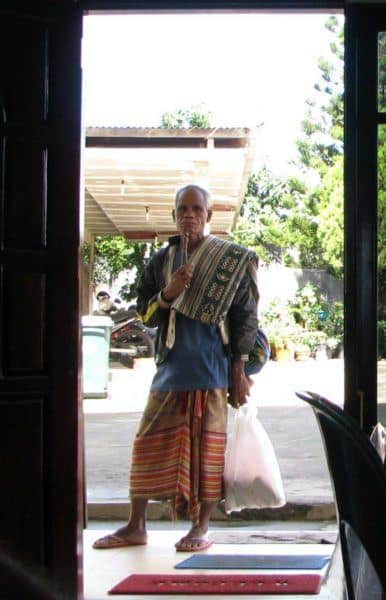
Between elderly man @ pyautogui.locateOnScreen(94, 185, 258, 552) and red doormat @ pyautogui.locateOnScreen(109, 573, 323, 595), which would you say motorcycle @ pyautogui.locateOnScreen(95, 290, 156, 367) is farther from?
red doormat @ pyautogui.locateOnScreen(109, 573, 323, 595)

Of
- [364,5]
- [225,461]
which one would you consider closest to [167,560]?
[225,461]

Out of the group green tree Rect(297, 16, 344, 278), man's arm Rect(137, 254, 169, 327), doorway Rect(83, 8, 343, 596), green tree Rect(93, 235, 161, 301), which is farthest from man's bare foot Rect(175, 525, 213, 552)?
green tree Rect(93, 235, 161, 301)

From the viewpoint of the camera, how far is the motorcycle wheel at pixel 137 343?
56.4ft

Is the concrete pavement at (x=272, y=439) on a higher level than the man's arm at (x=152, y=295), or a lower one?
lower

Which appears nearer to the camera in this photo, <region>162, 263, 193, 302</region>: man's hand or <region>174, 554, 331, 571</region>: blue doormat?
<region>174, 554, 331, 571</region>: blue doormat

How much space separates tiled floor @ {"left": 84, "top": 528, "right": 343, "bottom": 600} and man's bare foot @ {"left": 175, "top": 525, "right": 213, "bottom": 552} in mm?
33

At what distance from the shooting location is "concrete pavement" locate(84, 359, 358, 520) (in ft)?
18.2

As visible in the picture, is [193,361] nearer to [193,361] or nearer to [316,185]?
[193,361]

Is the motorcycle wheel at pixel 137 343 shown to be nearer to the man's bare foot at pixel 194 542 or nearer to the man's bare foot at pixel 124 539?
the man's bare foot at pixel 124 539

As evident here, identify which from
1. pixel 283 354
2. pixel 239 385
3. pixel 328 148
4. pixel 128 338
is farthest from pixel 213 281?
pixel 328 148

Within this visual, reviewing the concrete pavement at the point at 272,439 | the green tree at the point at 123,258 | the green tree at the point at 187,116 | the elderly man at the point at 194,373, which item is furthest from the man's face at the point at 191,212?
the green tree at the point at 187,116

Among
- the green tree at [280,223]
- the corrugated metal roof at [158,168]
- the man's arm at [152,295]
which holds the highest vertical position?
the green tree at [280,223]

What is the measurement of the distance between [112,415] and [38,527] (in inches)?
271

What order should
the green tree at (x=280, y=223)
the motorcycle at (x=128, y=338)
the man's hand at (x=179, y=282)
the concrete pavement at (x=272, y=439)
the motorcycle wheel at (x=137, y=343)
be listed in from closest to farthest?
the man's hand at (x=179, y=282) → the concrete pavement at (x=272, y=439) → the motorcycle at (x=128, y=338) → the motorcycle wheel at (x=137, y=343) → the green tree at (x=280, y=223)
